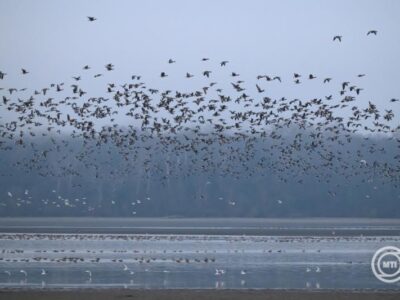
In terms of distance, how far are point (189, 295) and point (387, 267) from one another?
14.2 meters

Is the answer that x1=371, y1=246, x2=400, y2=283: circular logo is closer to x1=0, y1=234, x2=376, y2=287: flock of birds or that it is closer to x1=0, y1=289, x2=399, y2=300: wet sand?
x1=0, y1=234, x2=376, y2=287: flock of birds

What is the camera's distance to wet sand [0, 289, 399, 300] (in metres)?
33.1

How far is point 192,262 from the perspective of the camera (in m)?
49.7

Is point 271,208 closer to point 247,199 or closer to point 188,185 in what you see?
point 247,199

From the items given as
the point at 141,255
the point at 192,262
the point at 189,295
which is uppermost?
the point at 141,255

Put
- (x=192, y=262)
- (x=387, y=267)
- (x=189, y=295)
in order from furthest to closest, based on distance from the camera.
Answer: (x=192, y=262) < (x=387, y=267) < (x=189, y=295)

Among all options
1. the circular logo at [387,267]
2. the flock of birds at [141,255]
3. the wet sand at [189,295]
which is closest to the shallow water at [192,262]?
the flock of birds at [141,255]

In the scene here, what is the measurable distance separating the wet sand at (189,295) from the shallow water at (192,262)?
255 cm

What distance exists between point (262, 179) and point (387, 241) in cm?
8629

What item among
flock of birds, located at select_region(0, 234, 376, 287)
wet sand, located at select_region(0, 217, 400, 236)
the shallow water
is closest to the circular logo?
the shallow water

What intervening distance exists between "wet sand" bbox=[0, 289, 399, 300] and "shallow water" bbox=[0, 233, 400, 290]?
2550 millimetres

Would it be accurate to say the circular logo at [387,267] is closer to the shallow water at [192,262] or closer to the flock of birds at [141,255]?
the shallow water at [192,262]

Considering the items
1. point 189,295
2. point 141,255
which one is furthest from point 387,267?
point 141,255

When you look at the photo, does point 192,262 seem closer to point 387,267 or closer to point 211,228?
point 387,267
